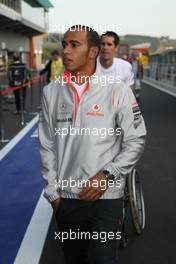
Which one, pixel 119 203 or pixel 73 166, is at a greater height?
pixel 73 166

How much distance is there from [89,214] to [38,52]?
243 feet

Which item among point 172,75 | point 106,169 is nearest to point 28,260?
point 106,169

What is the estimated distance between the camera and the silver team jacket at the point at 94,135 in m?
2.34

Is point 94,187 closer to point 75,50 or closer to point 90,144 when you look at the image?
point 90,144

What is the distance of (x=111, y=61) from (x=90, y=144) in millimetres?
3442

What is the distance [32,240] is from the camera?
13.4 feet

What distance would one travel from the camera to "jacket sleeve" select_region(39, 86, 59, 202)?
8.13 ft

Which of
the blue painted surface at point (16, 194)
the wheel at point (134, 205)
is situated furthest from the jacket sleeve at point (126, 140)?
the blue painted surface at point (16, 194)

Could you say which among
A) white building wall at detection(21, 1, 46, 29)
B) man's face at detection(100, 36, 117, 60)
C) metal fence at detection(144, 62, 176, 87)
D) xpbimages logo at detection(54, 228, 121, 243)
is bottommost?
metal fence at detection(144, 62, 176, 87)

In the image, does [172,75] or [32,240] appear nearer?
[32,240]

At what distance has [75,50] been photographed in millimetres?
2346

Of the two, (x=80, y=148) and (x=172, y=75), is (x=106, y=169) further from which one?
(x=172, y=75)

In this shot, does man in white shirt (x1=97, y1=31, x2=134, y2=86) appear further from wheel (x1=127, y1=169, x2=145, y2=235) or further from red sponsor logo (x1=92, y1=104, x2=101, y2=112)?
red sponsor logo (x1=92, y1=104, x2=101, y2=112)

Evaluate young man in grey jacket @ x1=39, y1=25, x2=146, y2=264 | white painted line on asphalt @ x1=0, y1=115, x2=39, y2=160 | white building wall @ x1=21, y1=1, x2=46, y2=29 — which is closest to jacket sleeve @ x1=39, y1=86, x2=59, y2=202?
young man in grey jacket @ x1=39, y1=25, x2=146, y2=264
